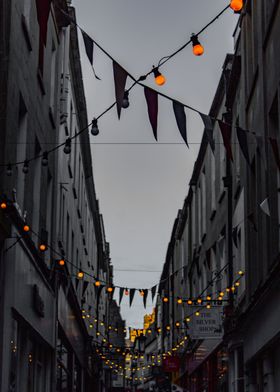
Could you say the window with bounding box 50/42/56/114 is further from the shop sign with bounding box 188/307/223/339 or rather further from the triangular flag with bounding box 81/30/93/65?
the triangular flag with bounding box 81/30/93/65

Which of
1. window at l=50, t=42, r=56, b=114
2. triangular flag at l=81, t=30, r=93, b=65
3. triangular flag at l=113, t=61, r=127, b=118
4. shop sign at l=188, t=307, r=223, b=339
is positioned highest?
window at l=50, t=42, r=56, b=114

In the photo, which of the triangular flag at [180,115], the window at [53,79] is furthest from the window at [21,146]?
the triangular flag at [180,115]

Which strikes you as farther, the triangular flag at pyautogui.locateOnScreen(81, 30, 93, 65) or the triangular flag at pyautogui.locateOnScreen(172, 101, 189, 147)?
the triangular flag at pyautogui.locateOnScreen(172, 101, 189, 147)

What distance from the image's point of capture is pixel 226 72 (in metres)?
27.7

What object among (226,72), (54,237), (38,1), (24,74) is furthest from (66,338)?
(38,1)

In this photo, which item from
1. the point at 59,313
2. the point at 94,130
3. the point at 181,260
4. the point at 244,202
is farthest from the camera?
the point at 181,260

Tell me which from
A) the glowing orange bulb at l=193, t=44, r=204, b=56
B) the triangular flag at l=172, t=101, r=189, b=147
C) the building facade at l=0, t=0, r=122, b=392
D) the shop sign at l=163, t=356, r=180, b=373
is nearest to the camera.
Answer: the glowing orange bulb at l=193, t=44, r=204, b=56

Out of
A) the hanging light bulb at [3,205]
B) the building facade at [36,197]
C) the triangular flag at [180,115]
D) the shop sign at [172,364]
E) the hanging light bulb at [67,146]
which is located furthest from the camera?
the shop sign at [172,364]

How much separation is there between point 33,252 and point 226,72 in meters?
13.0

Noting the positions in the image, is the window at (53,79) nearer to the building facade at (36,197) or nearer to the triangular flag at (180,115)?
the building facade at (36,197)

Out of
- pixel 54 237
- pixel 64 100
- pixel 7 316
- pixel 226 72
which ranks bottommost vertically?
pixel 7 316

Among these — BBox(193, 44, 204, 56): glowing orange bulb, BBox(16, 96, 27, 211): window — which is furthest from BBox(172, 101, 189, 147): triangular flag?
BBox(16, 96, 27, 211): window

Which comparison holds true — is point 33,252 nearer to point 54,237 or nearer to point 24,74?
point 24,74

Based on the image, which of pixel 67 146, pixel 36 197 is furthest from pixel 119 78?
pixel 36 197
